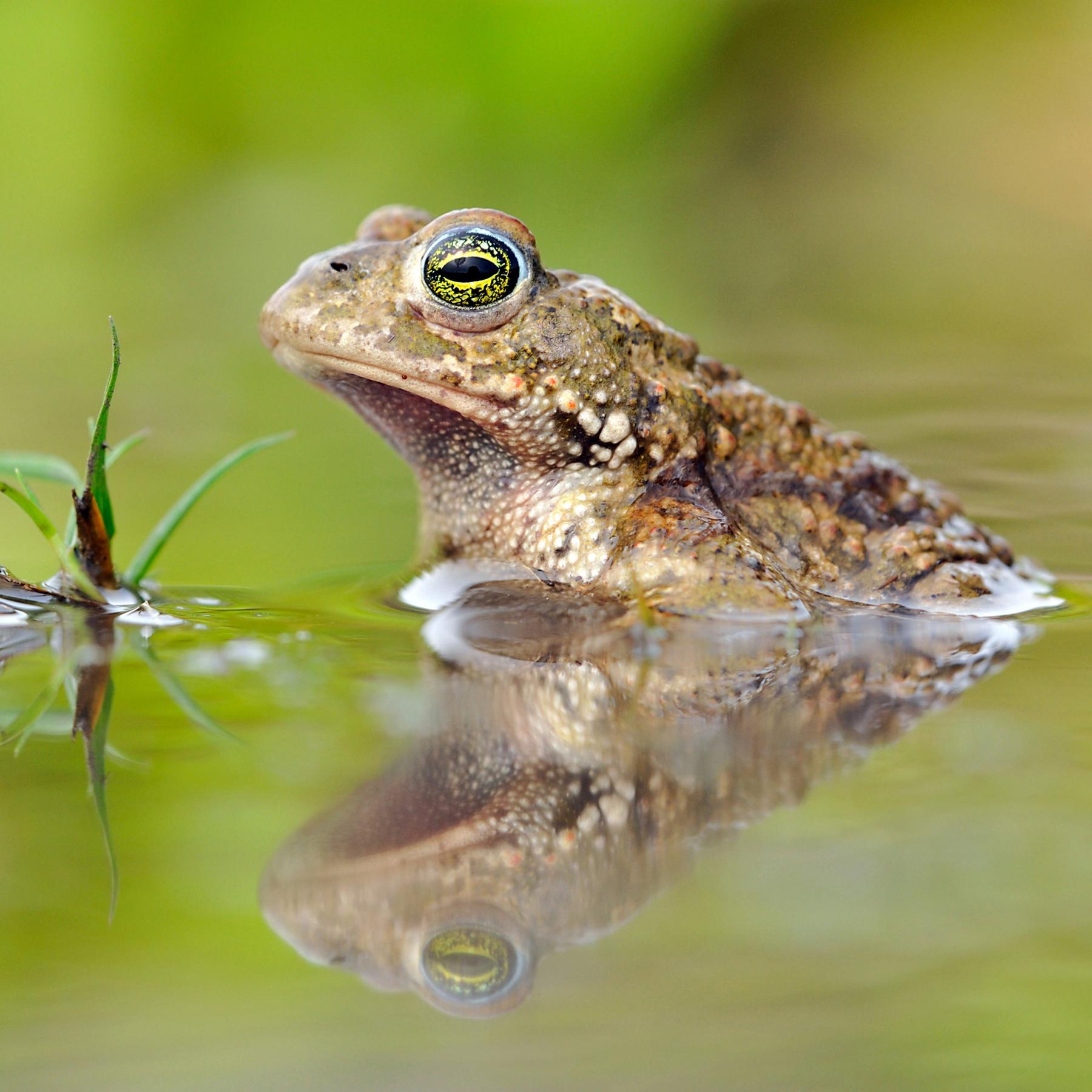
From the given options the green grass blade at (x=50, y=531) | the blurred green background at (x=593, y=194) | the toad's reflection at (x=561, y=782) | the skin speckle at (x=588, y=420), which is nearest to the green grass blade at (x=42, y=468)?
the green grass blade at (x=50, y=531)

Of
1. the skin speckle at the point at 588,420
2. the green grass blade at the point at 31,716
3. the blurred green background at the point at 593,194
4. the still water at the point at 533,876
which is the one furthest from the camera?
the blurred green background at the point at 593,194

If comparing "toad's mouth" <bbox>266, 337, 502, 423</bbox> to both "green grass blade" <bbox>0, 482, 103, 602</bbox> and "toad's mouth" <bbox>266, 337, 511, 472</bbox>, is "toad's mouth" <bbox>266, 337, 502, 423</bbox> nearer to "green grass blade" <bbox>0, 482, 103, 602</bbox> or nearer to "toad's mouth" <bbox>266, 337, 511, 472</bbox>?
"toad's mouth" <bbox>266, 337, 511, 472</bbox>

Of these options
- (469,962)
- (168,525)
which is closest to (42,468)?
(168,525)

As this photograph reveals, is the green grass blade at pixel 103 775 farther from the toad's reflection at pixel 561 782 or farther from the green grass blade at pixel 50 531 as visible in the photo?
the green grass blade at pixel 50 531

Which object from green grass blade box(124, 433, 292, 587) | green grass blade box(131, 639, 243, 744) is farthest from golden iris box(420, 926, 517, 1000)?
green grass blade box(124, 433, 292, 587)

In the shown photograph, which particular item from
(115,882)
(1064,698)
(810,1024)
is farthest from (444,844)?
(1064,698)

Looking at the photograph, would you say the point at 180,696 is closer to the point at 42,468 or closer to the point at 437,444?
the point at 42,468

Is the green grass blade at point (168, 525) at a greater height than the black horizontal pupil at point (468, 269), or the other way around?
the black horizontal pupil at point (468, 269)
